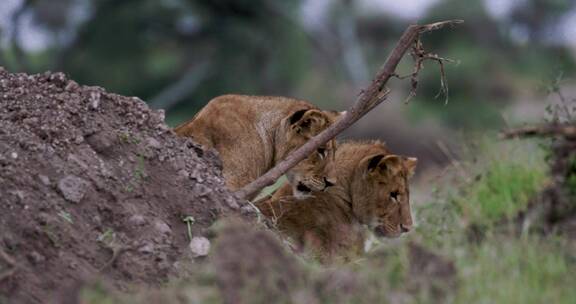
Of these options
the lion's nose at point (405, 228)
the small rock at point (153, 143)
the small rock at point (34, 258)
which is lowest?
the lion's nose at point (405, 228)

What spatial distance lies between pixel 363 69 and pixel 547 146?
122 feet

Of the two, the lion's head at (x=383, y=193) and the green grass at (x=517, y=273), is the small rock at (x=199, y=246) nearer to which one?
the green grass at (x=517, y=273)

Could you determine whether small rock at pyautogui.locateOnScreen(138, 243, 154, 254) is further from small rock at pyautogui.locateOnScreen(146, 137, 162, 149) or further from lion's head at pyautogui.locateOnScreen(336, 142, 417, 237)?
lion's head at pyautogui.locateOnScreen(336, 142, 417, 237)

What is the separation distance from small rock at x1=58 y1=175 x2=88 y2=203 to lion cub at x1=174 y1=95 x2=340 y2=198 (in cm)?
153

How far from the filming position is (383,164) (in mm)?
7695

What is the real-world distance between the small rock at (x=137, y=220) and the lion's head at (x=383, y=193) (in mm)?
1960

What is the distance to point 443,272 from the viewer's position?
5332 millimetres

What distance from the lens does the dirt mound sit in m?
5.83

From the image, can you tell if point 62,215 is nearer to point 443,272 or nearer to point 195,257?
point 195,257

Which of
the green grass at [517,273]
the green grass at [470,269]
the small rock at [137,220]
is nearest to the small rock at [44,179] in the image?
the small rock at [137,220]

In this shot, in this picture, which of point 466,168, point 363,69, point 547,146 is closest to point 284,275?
point 547,146

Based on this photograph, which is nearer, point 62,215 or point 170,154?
point 62,215

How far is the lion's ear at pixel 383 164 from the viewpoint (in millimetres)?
7656

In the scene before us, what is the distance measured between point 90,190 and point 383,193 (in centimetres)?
223
